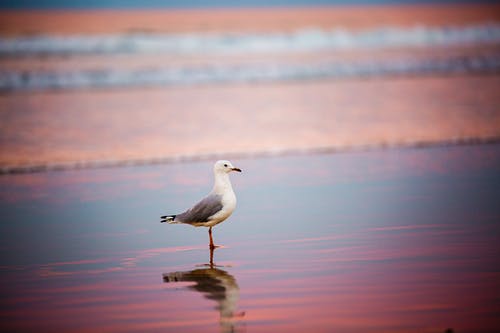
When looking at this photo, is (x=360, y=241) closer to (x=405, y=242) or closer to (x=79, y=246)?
(x=405, y=242)

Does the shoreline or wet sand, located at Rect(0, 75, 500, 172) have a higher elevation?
wet sand, located at Rect(0, 75, 500, 172)

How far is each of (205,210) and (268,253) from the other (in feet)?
2.20

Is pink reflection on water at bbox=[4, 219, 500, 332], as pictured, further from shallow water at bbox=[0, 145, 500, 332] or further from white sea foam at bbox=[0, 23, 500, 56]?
white sea foam at bbox=[0, 23, 500, 56]

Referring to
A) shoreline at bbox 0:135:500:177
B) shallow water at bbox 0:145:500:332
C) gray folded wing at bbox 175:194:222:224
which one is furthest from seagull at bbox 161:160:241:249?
shoreline at bbox 0:135:500:177

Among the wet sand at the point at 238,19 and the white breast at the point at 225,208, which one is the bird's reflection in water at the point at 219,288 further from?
the wet sand at the point at 238,19

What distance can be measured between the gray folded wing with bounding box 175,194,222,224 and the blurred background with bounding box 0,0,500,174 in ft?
14.8

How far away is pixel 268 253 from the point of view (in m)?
6.14

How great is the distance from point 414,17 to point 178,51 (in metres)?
11.9

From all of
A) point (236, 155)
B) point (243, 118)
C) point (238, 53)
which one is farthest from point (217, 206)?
point (238, 53)

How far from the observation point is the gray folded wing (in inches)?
258

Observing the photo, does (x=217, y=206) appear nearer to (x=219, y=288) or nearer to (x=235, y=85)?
(x=219, y=288)

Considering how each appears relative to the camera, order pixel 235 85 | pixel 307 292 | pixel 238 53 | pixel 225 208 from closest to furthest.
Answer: pixel 307 292, pixel 225 208, pixel 235 85, pixel 238 53

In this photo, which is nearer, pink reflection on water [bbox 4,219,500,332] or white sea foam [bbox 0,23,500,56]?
pink reflection on water [bbox 4,219,500,332]

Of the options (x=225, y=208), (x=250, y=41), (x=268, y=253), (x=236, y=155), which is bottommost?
(x=268, y=253)
